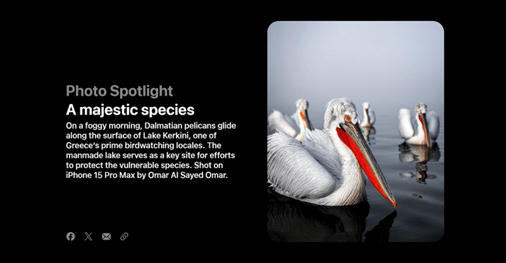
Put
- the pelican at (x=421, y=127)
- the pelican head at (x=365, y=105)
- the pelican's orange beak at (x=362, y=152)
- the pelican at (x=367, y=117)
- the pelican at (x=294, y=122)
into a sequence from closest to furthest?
the pelican's orange beak at (x=362, y=152), the pelican at (x=294, y=122), the pelican at (x=421, y=127), the pelican at (x=367, y=117), the pelican head at (x=365, y=105)

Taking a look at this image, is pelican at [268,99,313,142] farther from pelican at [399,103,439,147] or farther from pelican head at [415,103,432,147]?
pelican head at [415,103,432,147]

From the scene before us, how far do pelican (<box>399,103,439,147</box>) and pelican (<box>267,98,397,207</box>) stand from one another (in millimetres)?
3898

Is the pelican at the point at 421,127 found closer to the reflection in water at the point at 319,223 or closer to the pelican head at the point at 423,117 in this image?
the pelican head at the point at 423,117

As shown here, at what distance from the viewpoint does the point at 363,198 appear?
358 centimetres

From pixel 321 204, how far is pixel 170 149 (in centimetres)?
187

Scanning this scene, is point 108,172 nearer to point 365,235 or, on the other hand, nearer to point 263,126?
point 263,126

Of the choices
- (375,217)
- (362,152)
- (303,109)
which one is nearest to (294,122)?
(303,109)

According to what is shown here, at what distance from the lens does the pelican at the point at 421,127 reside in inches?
279

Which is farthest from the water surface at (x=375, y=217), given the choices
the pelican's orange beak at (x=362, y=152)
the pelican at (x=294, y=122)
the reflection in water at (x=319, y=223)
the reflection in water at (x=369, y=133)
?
the reflection in water at (x=369, y=133)

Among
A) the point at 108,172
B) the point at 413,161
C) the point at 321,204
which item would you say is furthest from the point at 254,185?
the point at 413,161

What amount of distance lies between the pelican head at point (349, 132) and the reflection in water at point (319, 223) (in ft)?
1.35

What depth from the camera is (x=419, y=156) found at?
600 centimetres

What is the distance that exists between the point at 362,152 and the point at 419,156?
118 inches
